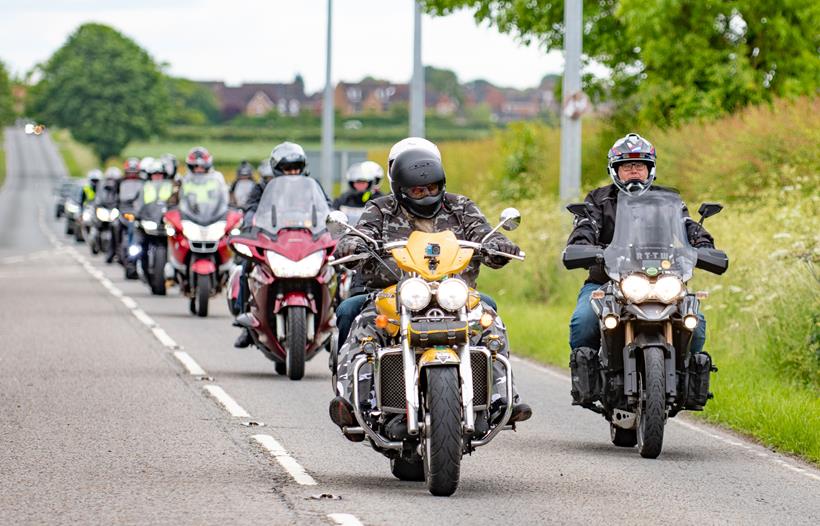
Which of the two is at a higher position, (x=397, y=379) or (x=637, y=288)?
(x=637, y=288)

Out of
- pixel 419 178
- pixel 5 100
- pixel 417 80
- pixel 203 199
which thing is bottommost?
pixel 203 199

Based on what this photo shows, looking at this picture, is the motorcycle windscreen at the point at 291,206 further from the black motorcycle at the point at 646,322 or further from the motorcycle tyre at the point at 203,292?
the motorcycle tyre at the point at 203,292

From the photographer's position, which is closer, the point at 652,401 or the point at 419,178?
the point at 419,178

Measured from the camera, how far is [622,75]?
36125 mm

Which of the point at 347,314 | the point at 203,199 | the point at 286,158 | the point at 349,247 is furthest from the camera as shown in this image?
the point at 203,199

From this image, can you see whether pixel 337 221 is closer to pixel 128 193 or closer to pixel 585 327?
pixel 585 327

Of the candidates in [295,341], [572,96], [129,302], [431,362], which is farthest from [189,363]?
[129,302]

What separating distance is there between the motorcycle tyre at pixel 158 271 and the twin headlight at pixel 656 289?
608 inches

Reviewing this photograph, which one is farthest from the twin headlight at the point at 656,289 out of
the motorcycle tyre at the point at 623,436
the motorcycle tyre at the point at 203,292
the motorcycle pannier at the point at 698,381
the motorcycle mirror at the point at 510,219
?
the motorcycle tyre at the point at 203,292

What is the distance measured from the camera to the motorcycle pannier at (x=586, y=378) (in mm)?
10734

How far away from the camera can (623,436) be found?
11133mm

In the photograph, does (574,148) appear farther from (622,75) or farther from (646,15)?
(622,75)

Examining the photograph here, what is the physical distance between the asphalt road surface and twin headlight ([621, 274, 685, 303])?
939mm

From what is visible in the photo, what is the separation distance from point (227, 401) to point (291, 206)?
2406 mm
